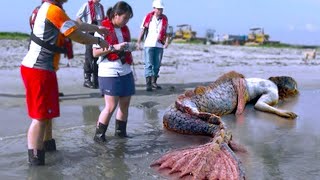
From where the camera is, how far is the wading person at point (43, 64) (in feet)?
15.7

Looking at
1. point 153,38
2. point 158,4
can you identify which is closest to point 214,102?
point 153,38

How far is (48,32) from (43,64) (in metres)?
0.32

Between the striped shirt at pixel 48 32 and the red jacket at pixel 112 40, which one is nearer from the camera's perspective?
the striped shirt at pixel 48 32

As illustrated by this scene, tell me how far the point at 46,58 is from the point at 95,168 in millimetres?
1183

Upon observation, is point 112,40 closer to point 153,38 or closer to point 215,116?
point 215,116

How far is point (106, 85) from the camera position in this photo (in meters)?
5.85

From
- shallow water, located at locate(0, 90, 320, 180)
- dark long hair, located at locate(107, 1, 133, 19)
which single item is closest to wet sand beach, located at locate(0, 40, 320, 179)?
shallow water, located at locate(0, 90, 320, 180)

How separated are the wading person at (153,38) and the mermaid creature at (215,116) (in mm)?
2012

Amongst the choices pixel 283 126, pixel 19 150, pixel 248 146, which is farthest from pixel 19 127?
pixel 283 126

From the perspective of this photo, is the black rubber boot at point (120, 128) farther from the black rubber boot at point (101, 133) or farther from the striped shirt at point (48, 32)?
the striped shirt at point (48, 32)

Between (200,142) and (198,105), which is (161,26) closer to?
(198,105)

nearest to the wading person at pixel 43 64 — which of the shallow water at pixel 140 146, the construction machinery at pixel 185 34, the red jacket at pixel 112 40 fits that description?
the shallow water at pixel 140 146

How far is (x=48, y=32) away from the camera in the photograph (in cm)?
483

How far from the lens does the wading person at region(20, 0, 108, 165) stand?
478cm
